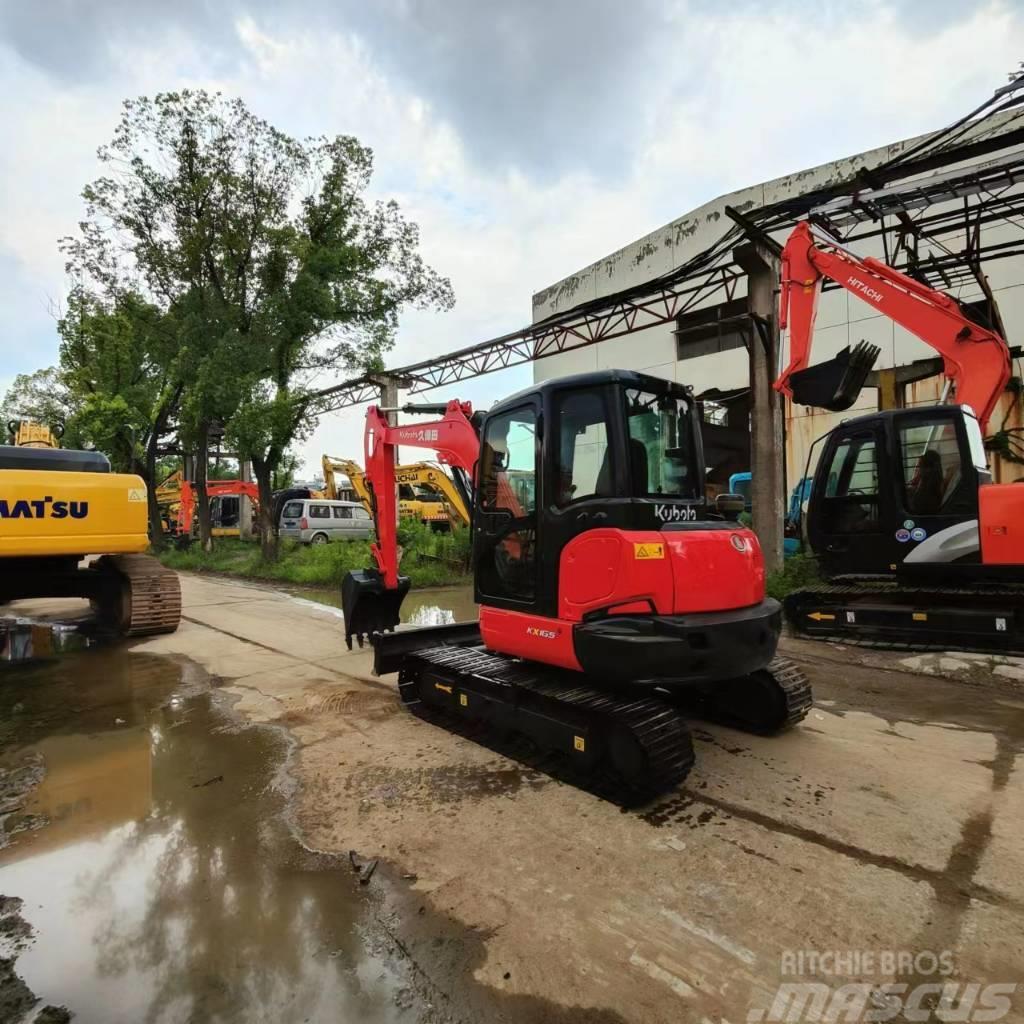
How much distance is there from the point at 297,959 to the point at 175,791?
1.77 meters

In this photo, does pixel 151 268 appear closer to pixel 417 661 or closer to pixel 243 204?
pixel 243 204

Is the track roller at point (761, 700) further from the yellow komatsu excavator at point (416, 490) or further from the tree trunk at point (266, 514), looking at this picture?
the tree trunk at point (266, 514)

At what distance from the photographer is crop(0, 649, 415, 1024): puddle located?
204 cm

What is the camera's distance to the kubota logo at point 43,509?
19.6 feet

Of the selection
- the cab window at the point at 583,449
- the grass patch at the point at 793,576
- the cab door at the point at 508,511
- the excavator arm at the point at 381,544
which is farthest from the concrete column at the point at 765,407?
the cab window at the point at 583,449

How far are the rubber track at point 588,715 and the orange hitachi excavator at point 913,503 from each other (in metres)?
4.31

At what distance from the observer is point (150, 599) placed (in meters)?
7.61

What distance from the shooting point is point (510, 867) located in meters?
2.73

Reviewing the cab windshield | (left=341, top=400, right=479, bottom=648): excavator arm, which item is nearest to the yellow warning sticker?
the cab windshield

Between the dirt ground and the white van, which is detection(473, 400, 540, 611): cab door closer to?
the dirt ground

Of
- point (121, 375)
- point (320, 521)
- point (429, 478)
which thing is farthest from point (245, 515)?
point (429, 478)

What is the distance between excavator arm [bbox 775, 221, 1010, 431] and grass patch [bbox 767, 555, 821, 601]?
2.61m

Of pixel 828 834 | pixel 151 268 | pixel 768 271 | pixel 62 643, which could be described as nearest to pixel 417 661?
pixel 828 834

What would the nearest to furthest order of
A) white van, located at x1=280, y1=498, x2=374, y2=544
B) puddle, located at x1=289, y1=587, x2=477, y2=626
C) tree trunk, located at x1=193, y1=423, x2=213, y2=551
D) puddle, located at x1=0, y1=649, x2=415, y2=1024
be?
1. puddle, located at x1=0, y1=649, x2=415, y2=1024
2. puddle, located at x1=289, y1=587, x2=477, y2=626
3. tree trunk, located at x1=193, y1=423, x2=213, y2=551
4. white van, located at x1=280, y1=498, x2=374, y2=544
